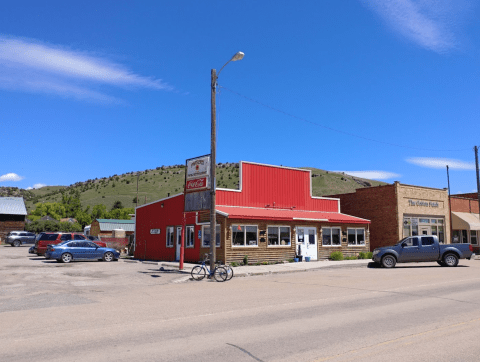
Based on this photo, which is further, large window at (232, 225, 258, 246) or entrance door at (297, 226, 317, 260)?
entrance door at (297, 226, 317, 260)

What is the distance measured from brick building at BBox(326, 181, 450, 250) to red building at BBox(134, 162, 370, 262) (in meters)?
4.10

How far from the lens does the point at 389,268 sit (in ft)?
79.3

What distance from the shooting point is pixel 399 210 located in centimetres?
3497

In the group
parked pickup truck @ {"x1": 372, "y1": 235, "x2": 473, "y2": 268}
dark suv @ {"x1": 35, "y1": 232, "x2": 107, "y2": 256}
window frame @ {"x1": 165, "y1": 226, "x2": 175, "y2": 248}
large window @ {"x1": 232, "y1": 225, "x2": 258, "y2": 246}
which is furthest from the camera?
dark suv @ {"x1": 35, "y1": 232, "x2": 107, "y2": 256}

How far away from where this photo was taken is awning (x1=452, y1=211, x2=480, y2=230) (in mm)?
39900

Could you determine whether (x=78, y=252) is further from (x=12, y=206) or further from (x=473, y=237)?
(x=12, y=206)

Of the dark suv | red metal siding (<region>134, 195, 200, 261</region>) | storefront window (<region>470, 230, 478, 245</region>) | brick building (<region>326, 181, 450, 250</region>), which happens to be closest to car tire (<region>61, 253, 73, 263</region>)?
the dark suv

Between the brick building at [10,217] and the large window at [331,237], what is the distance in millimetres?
51189

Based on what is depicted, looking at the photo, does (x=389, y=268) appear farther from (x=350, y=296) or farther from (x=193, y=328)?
(x=193, y=328)

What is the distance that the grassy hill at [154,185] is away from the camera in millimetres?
108500

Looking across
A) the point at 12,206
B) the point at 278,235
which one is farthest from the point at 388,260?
the point at 12,206

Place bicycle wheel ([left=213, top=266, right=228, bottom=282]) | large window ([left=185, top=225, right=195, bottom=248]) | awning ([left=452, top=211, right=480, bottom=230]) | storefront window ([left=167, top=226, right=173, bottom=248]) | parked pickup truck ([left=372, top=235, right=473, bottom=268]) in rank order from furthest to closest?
awning ([left=452, top=211, right=480, bottom=230]) < storefront window ([left=167, top=226, right=173, bottom=248]) < large window ([left=185, top=225, right=195, bottom=248]) < parked pickup truck ([left=372, top=235, right=473, bottom=268]) < bicycle wheel ([left=213, top=266, right=228, bottom=282])

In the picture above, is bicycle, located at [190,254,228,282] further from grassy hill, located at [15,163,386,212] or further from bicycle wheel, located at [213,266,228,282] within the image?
grassy hill, located at [15,163,386,212]

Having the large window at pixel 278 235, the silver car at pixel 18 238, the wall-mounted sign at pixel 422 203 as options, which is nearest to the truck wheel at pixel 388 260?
the large window at pixel 278 235
